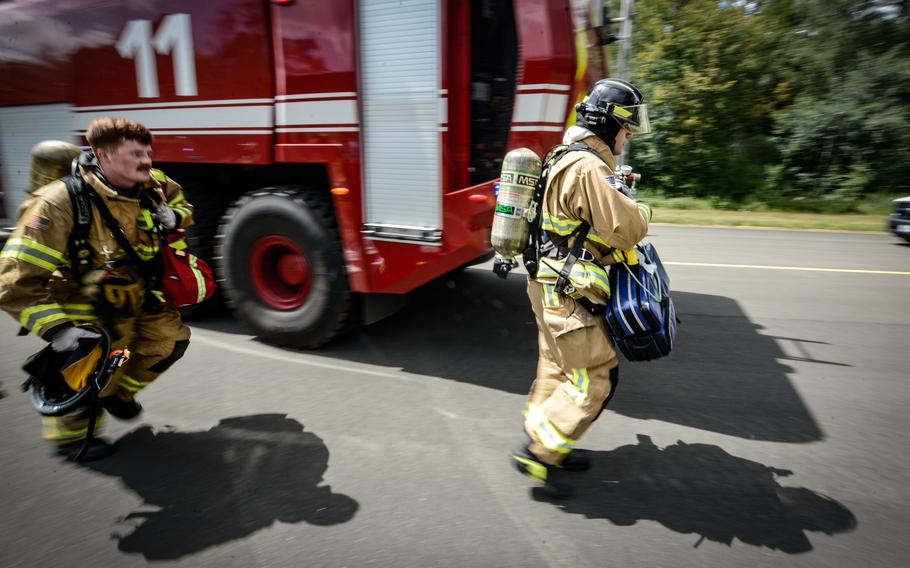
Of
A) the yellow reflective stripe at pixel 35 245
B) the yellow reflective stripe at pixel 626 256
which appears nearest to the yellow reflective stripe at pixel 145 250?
the yellow reflective stripe at pixel 35 245

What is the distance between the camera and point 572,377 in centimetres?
276

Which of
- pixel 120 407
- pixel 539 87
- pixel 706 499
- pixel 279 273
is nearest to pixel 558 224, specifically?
pixel 539 87

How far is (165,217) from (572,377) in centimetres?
219

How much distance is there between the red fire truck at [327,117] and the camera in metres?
3.72

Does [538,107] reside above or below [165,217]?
above

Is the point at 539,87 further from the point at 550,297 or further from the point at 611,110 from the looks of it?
the point at 550,297

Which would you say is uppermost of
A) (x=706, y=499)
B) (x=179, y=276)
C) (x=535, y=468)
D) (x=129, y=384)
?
(x=179, y=276)

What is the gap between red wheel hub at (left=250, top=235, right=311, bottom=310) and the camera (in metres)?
4.59

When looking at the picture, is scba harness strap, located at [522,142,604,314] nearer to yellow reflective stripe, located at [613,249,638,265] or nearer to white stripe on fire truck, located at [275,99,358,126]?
yellow reflective stripe, located at [613,249,638,265]

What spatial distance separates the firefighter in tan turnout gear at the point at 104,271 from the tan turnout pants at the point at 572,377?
205 centimetres

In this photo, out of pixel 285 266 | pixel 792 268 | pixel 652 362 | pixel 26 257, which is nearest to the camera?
pixel 26 257

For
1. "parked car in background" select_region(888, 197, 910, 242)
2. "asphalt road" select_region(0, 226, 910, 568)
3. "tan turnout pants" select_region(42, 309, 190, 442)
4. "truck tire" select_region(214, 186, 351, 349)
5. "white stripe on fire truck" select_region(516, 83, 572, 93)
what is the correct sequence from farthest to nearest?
"parked car in background" select_region(888, 197, 910, 242), "truck tire" select_region(214, 186, 351, 349), "white stripe on fire truck" select_region(516, 83, 572, 93), "tan turnout pants" select_region(42, 309, 190, 442), "asphalt road" select_region(0, 226, 910, 568)

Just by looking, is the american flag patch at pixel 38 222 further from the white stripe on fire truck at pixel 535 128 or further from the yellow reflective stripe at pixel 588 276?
the white stripe on fire truck at pixel 535 128

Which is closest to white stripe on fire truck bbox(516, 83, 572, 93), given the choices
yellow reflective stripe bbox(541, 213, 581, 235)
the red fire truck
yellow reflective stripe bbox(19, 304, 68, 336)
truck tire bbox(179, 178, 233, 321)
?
the red fire truck
